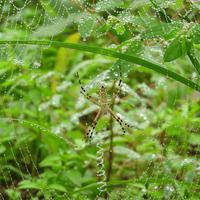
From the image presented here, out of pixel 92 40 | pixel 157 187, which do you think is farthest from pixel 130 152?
pixel 92 40

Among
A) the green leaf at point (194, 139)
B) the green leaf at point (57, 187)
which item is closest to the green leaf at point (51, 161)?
the green leaf at point (57, 187)

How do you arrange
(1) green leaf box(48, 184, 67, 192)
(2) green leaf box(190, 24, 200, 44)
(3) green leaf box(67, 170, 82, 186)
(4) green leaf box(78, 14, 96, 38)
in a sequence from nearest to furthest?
(2) green leaf box(190, 24, 200, 44) < (4) green leaf box(78, 14, 96, 38) < (1) green leaf box(48, 184, 67, 192) < (3) green leaf box(67, 170, 82, 186)

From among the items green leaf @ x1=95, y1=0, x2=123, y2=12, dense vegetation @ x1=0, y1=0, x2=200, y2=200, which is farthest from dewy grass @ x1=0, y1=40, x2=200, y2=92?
green leaf @ x1=95, y1=0, x2=123, y2=12

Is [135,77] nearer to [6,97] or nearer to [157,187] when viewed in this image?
[6,97]

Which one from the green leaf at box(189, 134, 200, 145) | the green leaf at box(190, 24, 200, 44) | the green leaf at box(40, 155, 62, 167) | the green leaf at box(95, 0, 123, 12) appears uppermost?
the green leaf at box(95, 0, 123, 12)

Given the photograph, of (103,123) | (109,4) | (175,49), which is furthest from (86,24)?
(103,123)

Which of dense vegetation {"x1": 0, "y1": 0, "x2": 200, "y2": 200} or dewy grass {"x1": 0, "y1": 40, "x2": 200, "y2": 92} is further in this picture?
dense vegetation {"x1": 0, "y1": 0, "x2": 200, "y2": 200}

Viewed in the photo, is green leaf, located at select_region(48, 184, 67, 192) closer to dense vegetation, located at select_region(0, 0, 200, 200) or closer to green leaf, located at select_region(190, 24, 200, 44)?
dense vegetation, located at select_region(0, 0, 200, 200)

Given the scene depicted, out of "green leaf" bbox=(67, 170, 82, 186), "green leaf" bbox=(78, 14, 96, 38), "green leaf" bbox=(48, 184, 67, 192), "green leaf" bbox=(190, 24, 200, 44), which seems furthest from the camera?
"green leaf" bbox=(67, 170, 82, 186)
